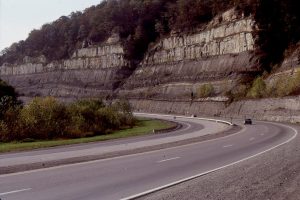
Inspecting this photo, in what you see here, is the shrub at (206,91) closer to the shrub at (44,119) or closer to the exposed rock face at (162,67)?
the exposed rock face at (162,67)

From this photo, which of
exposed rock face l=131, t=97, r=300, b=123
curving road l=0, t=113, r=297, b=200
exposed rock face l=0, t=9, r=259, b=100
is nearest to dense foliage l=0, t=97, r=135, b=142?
curving road l=0, t=113, r=297, b=200

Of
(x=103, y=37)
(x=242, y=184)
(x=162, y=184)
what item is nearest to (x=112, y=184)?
(x=162, y=184)

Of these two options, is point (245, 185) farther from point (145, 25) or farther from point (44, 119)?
point (145, 25)

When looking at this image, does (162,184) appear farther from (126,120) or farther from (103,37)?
(103,37)

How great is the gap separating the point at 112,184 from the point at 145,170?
11.4 feet

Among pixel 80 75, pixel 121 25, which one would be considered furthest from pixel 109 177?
pixel 121 25

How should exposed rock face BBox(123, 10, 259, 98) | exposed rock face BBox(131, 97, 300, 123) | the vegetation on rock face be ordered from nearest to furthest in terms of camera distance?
1. exposed rock face BBox(131, 97, 300, 123)
2. exposed rock face BBox(123, 10, 259, 98)
3. the vegetation on rock face

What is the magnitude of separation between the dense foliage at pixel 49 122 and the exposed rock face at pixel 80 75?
61.2m

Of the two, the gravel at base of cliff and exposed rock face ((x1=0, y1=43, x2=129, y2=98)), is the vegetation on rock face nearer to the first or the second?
exposed rock face ((x1=0, y1=43, x2=129, y2=98))

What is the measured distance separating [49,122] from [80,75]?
85.0m

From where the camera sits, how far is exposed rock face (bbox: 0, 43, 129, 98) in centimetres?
12125

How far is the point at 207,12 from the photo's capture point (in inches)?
4321

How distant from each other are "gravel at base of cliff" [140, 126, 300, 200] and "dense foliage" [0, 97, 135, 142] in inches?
1112

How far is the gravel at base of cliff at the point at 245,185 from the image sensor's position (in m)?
11.3
